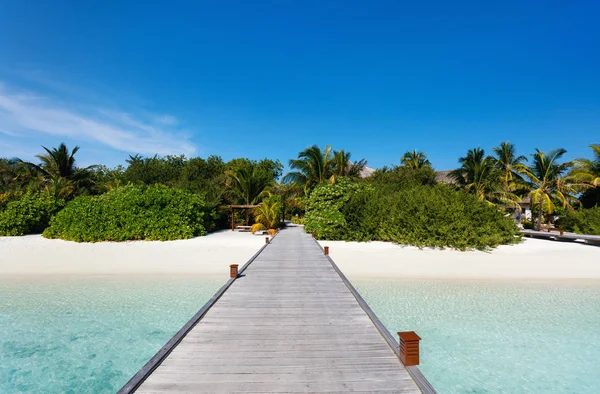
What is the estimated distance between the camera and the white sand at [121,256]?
38.5 ft

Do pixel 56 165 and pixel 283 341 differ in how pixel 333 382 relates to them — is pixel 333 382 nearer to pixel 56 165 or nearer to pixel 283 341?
pixel 283 341

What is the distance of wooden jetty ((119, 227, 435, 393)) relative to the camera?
3.43 metres

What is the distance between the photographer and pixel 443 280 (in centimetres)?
1061

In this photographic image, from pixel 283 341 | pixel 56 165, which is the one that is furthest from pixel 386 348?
pixel 56 165

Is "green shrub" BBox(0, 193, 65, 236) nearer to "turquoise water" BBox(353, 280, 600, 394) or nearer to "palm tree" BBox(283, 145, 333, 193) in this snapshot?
"palm tree" BBox(283, 145, 333, 193)

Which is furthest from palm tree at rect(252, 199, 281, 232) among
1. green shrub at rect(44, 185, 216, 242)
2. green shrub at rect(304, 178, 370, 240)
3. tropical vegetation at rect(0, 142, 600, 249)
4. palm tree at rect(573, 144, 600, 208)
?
palm tree at rect(573, 144, 600, 208)

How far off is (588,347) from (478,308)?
7.29 feet

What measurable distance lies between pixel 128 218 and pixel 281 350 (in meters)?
17.7

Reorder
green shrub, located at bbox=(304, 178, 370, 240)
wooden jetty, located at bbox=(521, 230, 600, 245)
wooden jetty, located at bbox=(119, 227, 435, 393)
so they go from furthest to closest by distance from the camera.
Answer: wooden jetty, located at bbox=(521, 230, 600, 245) → green shrub, located at bbox=(304, 178, 370, 240) → wooden jetty, located at bbox=(119, 227, 435, 393)

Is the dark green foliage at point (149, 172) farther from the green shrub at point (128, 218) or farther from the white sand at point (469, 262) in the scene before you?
the white sand at point (469, 262)

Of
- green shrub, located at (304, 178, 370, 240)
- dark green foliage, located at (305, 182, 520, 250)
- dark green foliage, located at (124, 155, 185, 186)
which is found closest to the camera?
dark green foliage, located at (305, 182, 520, 250)

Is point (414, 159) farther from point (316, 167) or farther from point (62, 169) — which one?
point (62, 169)

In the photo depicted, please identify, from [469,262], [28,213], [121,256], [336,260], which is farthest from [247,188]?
[469,262]

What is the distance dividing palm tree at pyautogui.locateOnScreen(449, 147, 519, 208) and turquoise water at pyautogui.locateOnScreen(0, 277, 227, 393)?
28.1 metres
